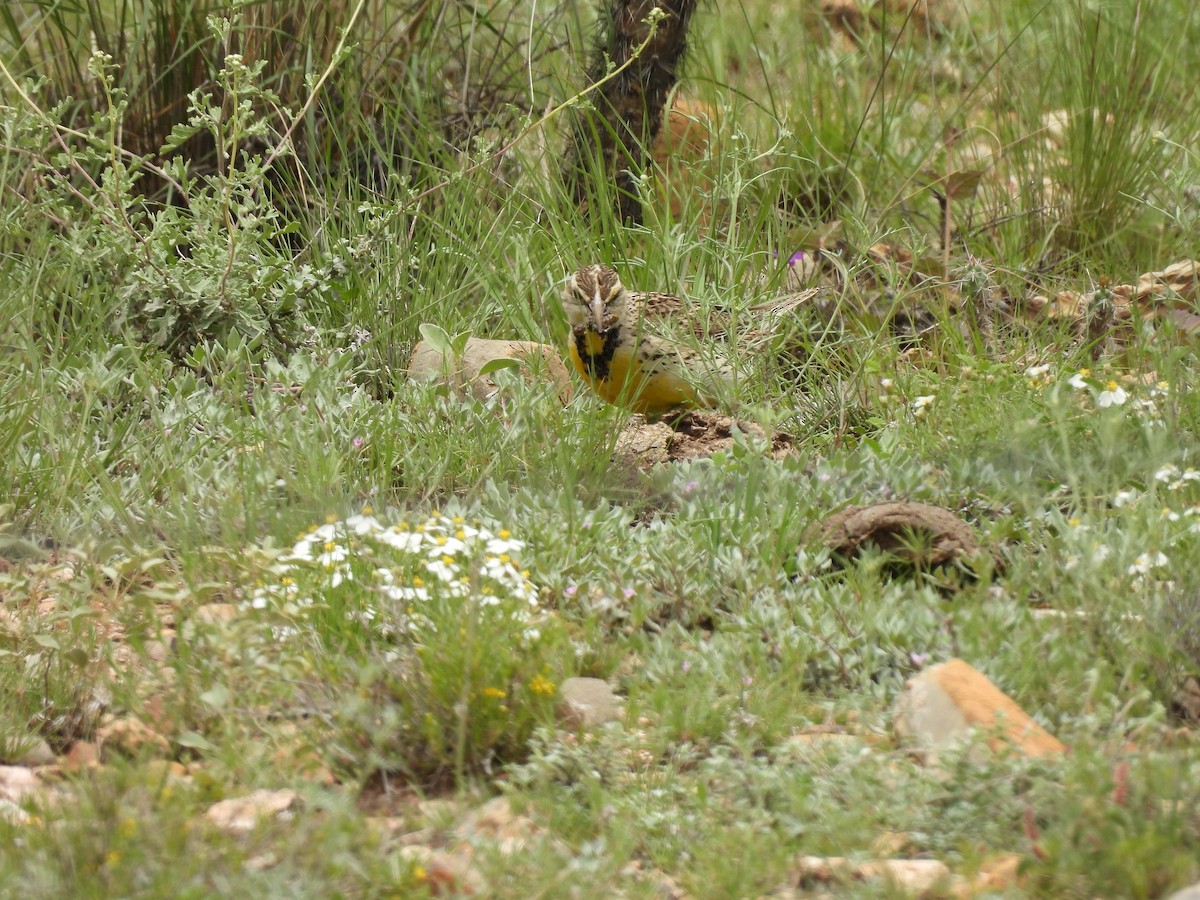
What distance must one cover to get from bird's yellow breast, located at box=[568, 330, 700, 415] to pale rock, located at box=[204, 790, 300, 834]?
111 inches

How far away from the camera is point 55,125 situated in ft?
17.7

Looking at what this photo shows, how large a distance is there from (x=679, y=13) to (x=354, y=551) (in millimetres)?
3821

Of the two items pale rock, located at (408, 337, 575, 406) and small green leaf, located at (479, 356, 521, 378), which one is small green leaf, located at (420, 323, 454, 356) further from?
small green leaf, located at (479, 356, 521, 378)

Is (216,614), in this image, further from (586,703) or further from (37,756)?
(586,703)

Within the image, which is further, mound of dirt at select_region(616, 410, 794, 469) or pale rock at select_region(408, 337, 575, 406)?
pale rock at select_region(408, 337, 575, 406)

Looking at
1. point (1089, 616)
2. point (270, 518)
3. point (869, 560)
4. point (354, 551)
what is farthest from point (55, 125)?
point (1089, 616)

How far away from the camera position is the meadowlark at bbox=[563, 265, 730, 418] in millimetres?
5637

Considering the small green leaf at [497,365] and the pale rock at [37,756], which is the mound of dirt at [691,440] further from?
the pale rock at [37,756]

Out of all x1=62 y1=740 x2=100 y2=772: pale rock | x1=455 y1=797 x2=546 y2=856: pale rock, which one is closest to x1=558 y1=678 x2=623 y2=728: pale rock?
x1=455 y1=797 x2=546 y2=856: pale rock

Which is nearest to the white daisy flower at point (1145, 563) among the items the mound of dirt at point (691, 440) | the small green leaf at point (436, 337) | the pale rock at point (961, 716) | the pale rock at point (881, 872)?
the pale rock at point (961, 716)

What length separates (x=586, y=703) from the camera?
342cm

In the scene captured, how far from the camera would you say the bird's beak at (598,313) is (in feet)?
18.3

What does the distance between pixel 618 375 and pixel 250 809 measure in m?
3.10

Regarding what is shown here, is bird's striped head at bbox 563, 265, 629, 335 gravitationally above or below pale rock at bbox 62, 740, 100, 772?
above
